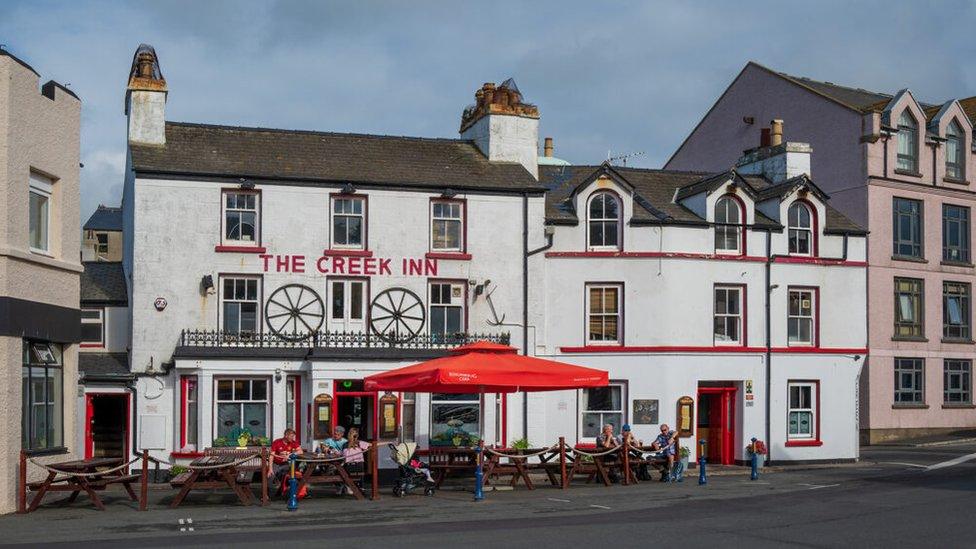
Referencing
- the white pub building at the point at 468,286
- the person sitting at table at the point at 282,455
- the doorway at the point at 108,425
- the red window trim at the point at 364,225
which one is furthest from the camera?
the doorway at the point at 108,425

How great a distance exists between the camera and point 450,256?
2984 cm

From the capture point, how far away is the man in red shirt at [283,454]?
22453 millimetres

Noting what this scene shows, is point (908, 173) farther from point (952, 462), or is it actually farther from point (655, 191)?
point (952, 462)

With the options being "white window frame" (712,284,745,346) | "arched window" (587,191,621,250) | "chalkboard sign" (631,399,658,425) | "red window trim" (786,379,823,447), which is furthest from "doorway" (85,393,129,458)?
"red window trim" (786,379,823,447)

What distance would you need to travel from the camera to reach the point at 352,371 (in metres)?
28.1

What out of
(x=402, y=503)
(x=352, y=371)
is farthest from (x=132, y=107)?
(x=402, y=503)

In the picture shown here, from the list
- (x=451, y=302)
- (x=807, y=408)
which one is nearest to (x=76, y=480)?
(x=451, y=302)

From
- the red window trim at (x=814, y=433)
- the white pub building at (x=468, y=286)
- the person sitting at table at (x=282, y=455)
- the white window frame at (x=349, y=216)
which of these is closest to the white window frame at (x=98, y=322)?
the white pub building at (x=468, y=286)

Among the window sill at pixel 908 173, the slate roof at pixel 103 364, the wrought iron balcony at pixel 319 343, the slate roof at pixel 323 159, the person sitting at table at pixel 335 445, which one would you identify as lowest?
the person sitting at table at pixel 335 445

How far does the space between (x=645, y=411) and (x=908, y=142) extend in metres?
17.3

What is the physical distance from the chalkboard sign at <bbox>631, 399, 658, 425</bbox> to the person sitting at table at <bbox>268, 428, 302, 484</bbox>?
10585mm

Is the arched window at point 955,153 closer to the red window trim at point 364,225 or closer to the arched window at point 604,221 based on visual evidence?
the arched window at point 604,221

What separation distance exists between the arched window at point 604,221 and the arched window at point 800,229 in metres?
5.30

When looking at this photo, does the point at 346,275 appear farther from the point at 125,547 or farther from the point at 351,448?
the point at 125,547
